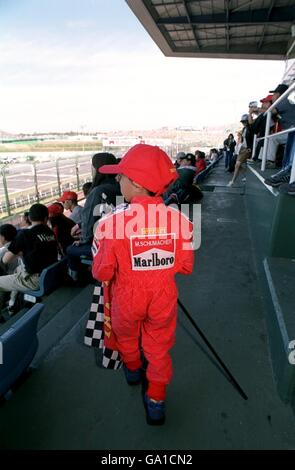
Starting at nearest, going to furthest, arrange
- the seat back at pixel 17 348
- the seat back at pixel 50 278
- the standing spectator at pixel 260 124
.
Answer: the seat back at pixel 17 348, the seat back at pixel 50 278, the standing spectator at pixel 260 124

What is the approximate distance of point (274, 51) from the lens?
54.9 feet

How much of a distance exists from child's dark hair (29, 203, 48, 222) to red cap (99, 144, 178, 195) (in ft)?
6.76

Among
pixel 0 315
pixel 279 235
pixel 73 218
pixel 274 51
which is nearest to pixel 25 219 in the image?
pixel 73 218

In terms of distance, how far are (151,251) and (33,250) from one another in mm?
2222

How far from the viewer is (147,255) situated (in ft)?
4.61

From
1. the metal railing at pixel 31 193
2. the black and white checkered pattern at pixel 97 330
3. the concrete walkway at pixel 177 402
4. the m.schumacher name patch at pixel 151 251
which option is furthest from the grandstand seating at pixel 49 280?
the metal railing at pixel 31 193

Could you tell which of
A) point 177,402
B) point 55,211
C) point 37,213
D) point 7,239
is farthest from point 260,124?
point 177,402

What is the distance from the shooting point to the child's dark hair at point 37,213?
3160mm

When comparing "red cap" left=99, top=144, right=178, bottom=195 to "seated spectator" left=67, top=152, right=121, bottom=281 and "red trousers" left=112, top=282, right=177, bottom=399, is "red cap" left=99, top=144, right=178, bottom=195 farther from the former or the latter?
"seated spectator" left=67, top=152, right=121, bottom=281

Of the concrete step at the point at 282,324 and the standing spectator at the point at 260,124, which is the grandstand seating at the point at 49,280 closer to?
the concrete step at the point at 282,324

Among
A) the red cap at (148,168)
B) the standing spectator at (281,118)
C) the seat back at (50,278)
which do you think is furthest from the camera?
the standing spectator at (281,118)

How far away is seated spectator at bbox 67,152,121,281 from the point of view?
2.84m

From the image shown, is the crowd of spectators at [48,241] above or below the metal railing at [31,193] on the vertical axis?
above

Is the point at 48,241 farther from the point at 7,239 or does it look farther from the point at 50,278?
the point at 7,239
